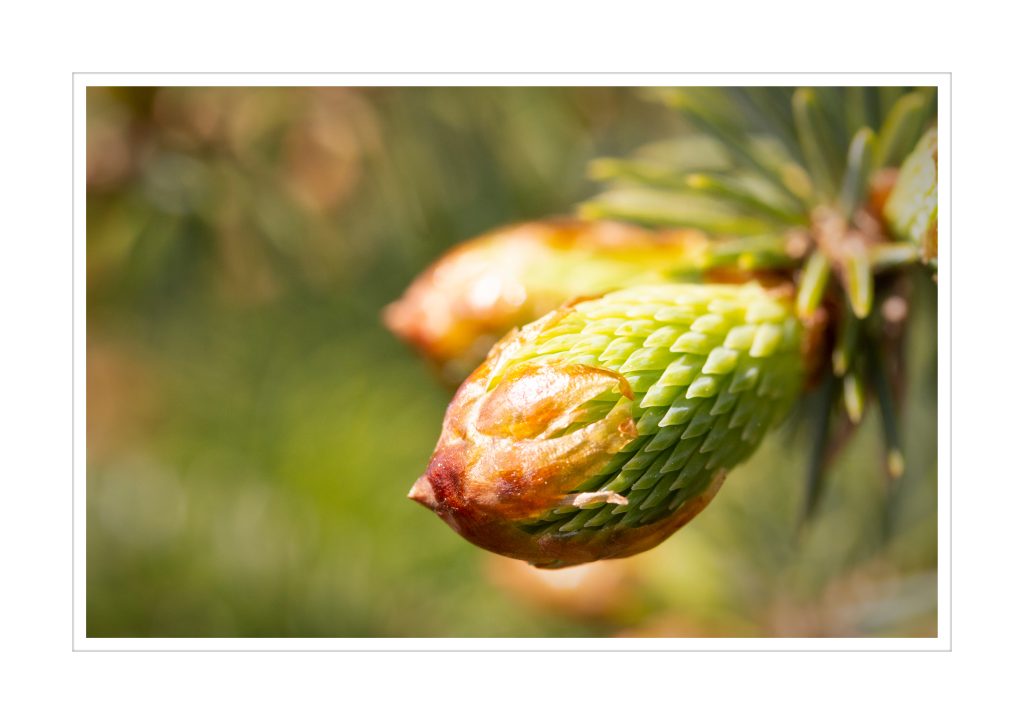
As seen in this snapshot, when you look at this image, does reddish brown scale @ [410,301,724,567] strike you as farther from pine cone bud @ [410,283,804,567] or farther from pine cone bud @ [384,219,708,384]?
A: pine cone bud @ [384,219,708,384]

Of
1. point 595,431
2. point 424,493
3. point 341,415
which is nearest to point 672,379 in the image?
point 595,431

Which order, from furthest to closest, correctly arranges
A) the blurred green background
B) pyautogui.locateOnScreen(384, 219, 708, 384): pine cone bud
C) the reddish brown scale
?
1. the blurred green background
2. pyautogui.locateOnScreen(384, 219, 708, 384): pine cone bud
3. the reddish brown scale

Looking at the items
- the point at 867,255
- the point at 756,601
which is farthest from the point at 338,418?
the point at 867,255

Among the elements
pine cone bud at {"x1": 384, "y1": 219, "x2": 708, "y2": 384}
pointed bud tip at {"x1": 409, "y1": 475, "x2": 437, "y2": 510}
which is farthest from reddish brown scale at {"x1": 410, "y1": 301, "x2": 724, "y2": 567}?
pine cone bud at {"x1": 384, "y1": 219, "x2": 708, "y2": 384}

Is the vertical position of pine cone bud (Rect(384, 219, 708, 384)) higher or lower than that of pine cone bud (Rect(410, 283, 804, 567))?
higher

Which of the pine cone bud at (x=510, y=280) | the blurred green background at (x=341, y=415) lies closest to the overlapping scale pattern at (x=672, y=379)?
the pine cone bud at (x=510, y=280)

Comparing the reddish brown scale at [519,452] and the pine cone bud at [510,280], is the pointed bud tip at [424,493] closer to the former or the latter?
the reddish brown scale at [519,452]
